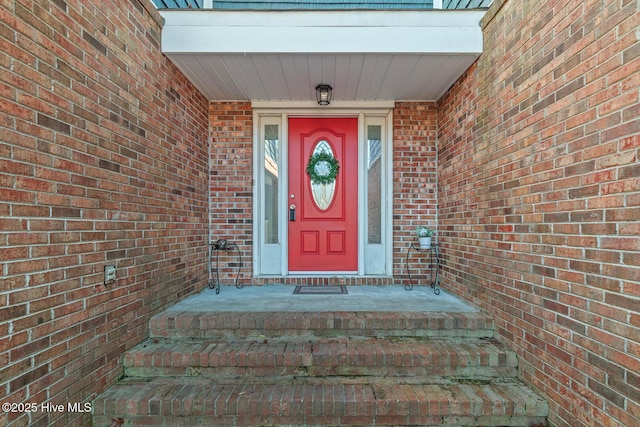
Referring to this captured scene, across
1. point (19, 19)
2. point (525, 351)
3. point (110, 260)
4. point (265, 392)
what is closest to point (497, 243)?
point (525, 351)

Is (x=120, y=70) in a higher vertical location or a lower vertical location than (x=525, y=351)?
higher

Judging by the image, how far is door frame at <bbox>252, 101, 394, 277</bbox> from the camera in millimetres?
3506

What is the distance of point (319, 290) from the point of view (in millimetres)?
3182

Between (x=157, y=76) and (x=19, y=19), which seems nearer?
(x=19, y=19)

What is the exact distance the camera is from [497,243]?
89.0 inches

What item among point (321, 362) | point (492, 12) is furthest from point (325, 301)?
point (492, 12)

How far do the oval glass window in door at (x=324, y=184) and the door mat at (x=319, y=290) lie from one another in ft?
3.03

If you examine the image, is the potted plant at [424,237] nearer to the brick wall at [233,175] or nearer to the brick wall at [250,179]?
the brick wall at [250,179]

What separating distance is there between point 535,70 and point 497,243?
1188mm

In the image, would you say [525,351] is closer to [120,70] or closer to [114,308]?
[114,308]

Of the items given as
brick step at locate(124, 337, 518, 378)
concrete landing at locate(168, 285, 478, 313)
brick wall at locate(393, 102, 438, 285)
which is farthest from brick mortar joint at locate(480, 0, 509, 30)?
brick step at locate(124, 337, 518, 378)

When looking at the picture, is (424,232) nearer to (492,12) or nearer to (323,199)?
(323,199)

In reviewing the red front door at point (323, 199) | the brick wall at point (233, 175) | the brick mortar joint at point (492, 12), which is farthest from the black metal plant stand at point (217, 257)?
the brick mortar joint at point (492, 12)

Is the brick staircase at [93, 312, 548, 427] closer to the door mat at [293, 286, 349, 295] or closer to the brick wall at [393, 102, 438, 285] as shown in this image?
the door mat at [293, 286, 349, 295]
